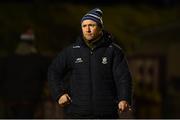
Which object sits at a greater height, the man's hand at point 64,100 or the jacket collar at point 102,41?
the jacket collar at point 102,41

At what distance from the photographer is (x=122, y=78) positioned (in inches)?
271

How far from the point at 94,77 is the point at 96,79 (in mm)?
29

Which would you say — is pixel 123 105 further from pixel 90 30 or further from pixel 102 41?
pixel 90 30

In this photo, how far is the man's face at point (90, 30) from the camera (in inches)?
271

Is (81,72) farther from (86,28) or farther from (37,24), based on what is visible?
(37,24)

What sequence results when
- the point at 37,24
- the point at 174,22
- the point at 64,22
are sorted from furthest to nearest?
the point at 174,22 → the point at 64,22 → the point at 37,24

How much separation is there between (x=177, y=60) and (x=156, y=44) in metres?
1.07

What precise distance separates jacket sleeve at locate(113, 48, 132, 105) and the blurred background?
3.92 meters

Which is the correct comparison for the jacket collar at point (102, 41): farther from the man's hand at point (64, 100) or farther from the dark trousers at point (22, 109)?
the dark trousers at point (22, 109)

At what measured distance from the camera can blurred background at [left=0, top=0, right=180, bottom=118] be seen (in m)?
20.2

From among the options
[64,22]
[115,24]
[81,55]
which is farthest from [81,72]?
[115,24]

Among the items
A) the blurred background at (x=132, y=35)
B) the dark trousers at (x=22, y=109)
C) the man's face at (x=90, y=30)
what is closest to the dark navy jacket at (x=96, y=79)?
the man's face at (x=90, y=30)

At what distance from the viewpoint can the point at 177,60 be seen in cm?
2711

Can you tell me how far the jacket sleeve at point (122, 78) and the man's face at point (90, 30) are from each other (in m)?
0.31
